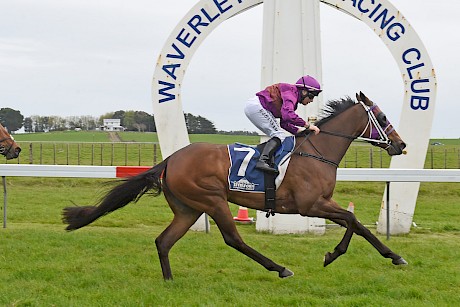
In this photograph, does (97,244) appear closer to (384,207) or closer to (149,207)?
(384,207)

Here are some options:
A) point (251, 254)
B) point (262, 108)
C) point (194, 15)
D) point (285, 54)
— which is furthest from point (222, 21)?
point (251, 254)

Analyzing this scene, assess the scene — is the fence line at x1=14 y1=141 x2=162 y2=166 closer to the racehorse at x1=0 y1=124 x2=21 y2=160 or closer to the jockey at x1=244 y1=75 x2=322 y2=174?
the racehorse at x1=0 y1=124 x2=21 y2=160

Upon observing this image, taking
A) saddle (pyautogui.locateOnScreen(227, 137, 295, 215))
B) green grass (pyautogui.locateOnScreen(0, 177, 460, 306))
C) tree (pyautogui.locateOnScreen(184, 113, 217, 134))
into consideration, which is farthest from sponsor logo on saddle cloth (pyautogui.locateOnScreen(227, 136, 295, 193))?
tree (pyautogui.locateOnScreen(184, 113, 217, 134))

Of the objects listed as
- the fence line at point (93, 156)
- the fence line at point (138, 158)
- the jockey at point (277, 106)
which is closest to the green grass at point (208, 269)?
the jockey at point (277, 106)

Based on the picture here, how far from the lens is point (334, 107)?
6590 mm

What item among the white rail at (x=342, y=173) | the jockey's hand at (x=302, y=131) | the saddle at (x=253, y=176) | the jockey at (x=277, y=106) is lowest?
the white rail at (x=342, y=173)

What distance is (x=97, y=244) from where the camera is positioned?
7.81m

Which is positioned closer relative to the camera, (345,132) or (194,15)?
(345,132)

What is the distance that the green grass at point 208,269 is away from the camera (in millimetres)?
5207

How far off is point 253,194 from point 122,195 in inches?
53.3

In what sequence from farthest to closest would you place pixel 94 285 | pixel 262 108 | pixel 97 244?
pixel 97 244 → pixel 262 108 → pixel 94 285

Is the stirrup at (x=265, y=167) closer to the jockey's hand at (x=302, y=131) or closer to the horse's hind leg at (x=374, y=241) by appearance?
the jockey's hand at (x=302, y=131)

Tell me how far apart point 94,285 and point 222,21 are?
17.5 feet

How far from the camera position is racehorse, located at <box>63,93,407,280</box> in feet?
19.5
